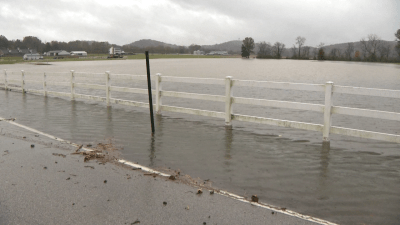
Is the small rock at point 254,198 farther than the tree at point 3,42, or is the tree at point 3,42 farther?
the tree at point 3,42

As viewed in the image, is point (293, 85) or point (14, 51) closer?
point (293, 85)

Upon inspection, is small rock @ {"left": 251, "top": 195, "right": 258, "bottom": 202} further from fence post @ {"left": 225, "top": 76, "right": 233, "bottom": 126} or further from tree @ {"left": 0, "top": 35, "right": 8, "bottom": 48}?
tree @ {"left": 0, "top": 35, "right": 8, "bottom": 48}

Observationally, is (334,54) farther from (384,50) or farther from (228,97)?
(228,97)

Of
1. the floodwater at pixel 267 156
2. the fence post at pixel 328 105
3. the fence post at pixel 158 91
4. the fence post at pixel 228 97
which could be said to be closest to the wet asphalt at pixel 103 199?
the floodwater at pixel 267 156

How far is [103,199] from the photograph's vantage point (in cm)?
501

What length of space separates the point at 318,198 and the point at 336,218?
0.69m

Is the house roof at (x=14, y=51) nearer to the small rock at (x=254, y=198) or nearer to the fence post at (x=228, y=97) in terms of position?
the fence post at (x=228, y=97)

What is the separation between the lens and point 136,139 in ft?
30.2

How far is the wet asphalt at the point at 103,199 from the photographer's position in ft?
14.5

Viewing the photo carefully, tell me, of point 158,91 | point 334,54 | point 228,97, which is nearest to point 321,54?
point 334,54

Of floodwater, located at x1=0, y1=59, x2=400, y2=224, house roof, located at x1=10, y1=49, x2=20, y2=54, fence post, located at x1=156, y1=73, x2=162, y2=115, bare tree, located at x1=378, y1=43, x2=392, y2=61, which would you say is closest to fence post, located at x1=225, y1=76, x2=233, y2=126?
floodwater, located at x1=0, y1=59, x2=400, y2=224

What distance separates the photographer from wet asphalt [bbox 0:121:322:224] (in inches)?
174

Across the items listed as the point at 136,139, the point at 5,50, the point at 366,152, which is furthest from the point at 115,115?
the point at 5,50

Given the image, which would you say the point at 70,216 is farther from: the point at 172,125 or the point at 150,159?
the point at 172,125
